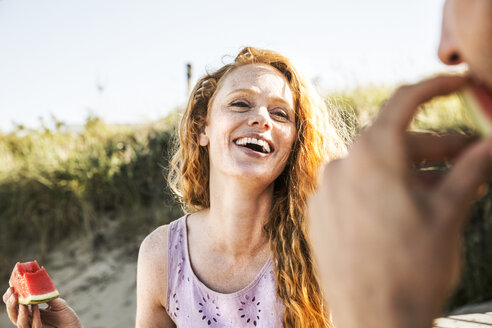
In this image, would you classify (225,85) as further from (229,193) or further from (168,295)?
(168,295)

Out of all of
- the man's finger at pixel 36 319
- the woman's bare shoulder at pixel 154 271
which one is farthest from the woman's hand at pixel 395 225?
the woman's bare shoulder at pixel 154 271

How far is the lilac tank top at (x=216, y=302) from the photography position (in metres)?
2.76

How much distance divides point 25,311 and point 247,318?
4.11 ft

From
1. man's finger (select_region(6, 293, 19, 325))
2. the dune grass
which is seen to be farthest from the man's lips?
the dune grass

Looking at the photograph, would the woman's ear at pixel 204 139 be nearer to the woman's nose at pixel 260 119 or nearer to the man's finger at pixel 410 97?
the woman's nose at pixel 260 119

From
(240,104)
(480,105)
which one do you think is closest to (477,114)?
(480,105)

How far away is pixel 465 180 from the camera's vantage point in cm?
65

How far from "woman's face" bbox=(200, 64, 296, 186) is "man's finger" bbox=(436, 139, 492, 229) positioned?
1966 mm

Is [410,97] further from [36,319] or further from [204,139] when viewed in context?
[204,139]

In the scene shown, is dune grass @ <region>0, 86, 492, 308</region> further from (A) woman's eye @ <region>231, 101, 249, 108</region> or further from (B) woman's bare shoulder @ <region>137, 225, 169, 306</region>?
(A) woman's eye @ <region>231, 101, 249, 108</region>

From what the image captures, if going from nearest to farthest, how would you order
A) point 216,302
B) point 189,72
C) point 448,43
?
point 448,43 → point 216,302 → point 189,72

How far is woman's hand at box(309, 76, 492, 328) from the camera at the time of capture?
0.66 metres

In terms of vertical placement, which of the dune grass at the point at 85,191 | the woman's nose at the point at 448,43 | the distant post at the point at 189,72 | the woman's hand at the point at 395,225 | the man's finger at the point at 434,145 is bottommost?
the dune grass at the point at 85,191

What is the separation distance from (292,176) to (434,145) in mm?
2219
